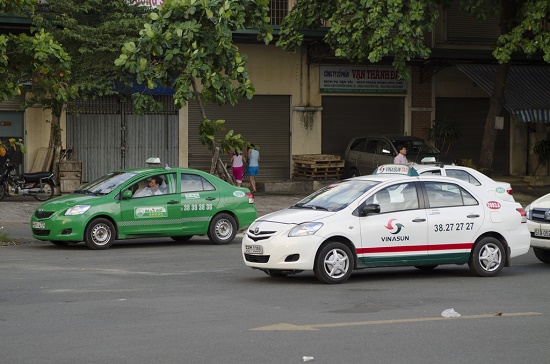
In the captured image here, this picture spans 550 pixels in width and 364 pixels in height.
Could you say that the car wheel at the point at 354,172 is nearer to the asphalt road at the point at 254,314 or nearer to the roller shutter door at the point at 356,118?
the roller shutter door at the point at 356,118

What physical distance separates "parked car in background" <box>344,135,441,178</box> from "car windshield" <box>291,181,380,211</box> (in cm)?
1650

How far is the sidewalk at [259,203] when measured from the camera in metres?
22.3

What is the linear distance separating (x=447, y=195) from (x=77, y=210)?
7081mm

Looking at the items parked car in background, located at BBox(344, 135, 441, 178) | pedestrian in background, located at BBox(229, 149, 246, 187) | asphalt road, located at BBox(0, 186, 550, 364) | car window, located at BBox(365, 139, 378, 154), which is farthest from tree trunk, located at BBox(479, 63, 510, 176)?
asphalt road, located at BBox(0, 186, 550, 364)

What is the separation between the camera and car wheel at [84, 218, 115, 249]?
17.7 meters

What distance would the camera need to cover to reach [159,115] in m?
31.7

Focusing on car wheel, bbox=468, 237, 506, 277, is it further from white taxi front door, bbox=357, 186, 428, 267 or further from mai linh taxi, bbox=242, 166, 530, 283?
white taxi front door, bbox=357, 186, 428, 267

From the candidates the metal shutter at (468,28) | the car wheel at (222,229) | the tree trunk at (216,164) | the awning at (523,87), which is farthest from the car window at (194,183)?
the metal shutter at (468,28)

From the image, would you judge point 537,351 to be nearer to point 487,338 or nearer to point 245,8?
point 487,338

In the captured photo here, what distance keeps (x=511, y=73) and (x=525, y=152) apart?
10.6 ft

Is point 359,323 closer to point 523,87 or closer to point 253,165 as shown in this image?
point 253,165

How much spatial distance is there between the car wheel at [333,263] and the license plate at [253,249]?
77cm

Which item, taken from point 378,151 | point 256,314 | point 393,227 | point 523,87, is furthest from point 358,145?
point 256,314

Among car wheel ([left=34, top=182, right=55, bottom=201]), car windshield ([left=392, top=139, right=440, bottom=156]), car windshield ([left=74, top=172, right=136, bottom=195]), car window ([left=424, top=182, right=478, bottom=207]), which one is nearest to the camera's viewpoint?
car window ([left=424, top=182, right=478, bottom=207])
